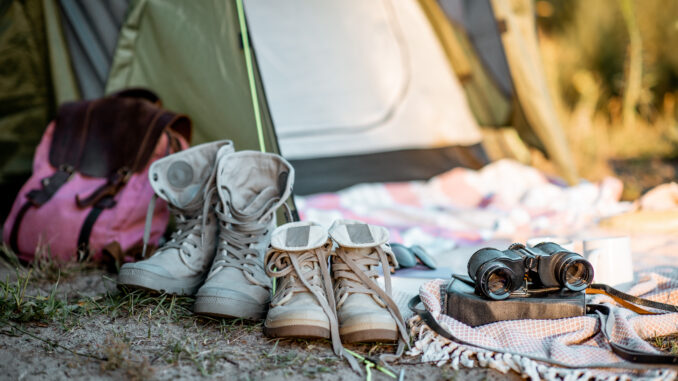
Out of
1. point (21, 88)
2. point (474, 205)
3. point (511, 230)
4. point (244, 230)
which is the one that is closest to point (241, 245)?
point (244, 230)

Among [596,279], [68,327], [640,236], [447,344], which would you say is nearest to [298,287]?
[447,344]

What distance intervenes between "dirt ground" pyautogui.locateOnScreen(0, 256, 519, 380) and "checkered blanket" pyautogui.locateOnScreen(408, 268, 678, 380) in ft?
0.12

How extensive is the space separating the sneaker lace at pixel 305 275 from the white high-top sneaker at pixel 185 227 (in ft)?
0.92

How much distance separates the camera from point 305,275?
4.43 feet

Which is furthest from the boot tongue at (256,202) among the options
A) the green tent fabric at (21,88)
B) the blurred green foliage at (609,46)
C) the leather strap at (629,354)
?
the blurred green foliage at (609,46)

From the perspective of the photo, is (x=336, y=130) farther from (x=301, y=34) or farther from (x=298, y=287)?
(x=298, y=287)

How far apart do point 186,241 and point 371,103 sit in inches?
74.0

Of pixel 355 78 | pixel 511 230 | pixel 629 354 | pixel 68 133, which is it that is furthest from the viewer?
pixel 355 78

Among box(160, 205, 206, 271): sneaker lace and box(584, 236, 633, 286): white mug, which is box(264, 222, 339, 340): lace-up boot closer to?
box(160, 205, 206, 271): sneaker lace

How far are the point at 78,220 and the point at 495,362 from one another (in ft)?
4.49

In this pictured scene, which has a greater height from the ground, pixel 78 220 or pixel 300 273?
pixel 300 273

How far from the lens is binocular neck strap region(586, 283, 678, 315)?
140 centimetres

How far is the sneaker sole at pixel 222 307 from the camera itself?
4.48 feet

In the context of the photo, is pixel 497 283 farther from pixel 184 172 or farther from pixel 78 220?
pixel 78 220
